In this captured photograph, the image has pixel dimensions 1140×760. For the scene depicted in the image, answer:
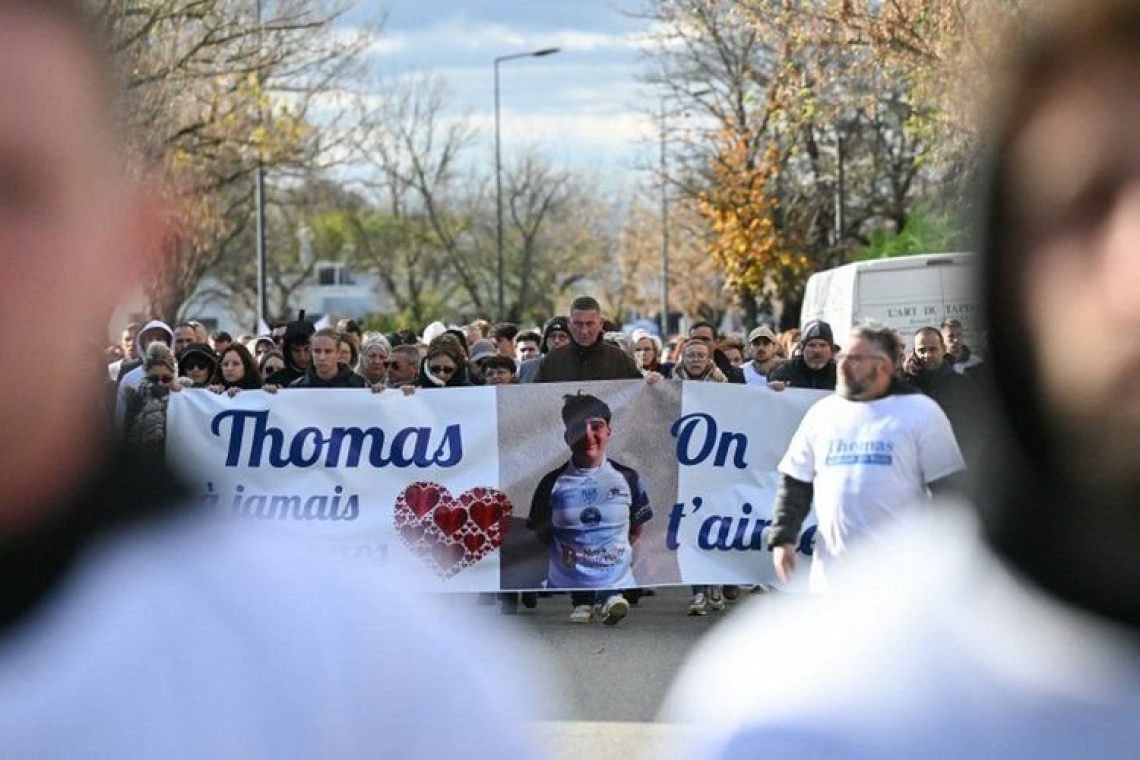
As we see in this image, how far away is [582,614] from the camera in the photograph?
42.2 feet

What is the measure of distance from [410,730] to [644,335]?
1615 cm

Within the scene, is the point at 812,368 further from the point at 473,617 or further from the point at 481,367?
the point at 473,617

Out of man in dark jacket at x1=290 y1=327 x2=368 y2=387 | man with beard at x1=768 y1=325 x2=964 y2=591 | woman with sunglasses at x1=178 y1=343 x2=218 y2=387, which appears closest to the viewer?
man with beard at x1=768 y1=325 x2=964 y2=591

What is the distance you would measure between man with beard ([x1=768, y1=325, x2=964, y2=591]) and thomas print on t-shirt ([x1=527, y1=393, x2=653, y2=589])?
3682mm

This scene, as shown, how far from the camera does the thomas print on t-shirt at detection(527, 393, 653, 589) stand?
13.0 m

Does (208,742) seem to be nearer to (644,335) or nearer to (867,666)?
(867,666)

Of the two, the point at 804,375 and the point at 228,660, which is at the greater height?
the point at 228,660

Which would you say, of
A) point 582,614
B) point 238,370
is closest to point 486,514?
point 582,614

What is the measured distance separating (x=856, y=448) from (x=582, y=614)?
4.19m

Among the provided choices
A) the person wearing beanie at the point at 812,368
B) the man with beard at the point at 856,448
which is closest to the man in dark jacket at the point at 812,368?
the person wearing beanie at the point at 812,368

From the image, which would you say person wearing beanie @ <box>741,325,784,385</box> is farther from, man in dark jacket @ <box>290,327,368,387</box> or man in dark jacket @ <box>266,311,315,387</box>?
man in dark jacket @ <box>290,327,368,387</box>

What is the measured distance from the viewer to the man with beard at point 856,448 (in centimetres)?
877

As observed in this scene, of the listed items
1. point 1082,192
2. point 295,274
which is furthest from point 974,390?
point 295,274

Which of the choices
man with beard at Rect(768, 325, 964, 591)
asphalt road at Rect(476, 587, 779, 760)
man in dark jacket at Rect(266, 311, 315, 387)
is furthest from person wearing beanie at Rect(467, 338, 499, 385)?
man with beard at Rect(768, 325, 964, 591)
